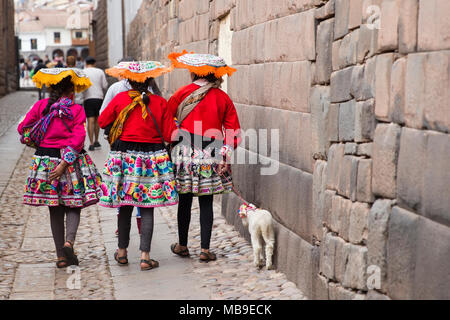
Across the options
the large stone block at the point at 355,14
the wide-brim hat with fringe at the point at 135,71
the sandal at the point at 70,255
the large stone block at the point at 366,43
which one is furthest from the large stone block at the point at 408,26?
the sandal at the point at 70,255

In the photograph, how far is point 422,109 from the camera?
326 centimetres

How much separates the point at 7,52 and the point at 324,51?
34733 millimetres

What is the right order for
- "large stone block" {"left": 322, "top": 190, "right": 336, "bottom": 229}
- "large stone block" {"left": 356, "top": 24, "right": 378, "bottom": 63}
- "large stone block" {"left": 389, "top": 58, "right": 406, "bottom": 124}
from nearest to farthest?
"large stone block" {"left": 389, "top": 58, "right": 406, "bottom": 124} < "large stone block" {"left": 356, "top": 24, "right": 378, "bottom": 63} < "large stone block" {"left": 322, "top": 190, "right": 336, "bottom": 229}

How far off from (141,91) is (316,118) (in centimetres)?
168

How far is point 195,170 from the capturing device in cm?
612

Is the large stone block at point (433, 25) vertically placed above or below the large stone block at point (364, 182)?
above

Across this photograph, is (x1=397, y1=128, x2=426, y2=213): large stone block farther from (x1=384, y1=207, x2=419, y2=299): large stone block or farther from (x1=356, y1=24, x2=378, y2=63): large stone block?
(x1=356, y1=24, x2=378, y2=63): large stone block

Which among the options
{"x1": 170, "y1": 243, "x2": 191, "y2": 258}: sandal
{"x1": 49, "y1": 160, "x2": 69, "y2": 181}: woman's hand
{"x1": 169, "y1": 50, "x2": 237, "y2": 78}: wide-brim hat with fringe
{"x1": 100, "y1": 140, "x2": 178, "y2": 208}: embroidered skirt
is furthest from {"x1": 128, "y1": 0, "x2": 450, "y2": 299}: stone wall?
{"x1": 49, "y1": 160, "x2": 69, "y2": 181}: woman's hand

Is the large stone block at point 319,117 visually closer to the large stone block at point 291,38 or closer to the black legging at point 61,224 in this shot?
the large stone block at point 291,38

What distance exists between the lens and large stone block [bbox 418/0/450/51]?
304 centimetres

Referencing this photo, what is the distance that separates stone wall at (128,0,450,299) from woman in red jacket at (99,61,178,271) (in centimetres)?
91

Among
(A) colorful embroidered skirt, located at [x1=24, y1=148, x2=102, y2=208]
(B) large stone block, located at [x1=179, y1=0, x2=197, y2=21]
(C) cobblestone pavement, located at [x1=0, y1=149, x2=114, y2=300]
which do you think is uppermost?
(B) large stone block, located at [x1=179, y1=0, x2=197, y2=21]

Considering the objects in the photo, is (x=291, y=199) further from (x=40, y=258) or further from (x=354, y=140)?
Answer: (x=40, y=258)

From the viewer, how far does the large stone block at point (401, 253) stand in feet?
10.9
